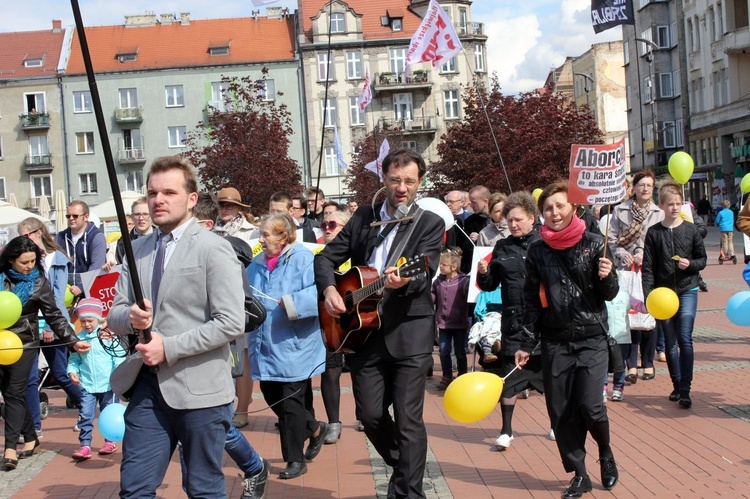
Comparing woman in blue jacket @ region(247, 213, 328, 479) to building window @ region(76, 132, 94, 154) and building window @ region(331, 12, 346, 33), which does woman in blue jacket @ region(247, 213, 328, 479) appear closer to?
building window @ region(331, 12, 346, 33)

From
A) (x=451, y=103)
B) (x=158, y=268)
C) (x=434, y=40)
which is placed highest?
(x=451, y=103)

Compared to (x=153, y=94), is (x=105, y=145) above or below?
below

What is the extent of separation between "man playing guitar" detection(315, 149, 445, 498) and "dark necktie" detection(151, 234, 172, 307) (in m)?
1.32

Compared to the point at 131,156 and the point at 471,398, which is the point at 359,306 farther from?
the point at 131,156

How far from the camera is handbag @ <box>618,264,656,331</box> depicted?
33.0ft

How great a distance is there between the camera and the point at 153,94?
66.1m

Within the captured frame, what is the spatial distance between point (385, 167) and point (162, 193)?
1.64 m

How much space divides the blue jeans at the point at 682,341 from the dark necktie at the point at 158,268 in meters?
5.82

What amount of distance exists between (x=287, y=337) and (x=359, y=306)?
1793mm

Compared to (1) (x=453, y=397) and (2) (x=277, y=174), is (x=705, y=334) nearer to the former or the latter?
(1) (x=453, y=397)

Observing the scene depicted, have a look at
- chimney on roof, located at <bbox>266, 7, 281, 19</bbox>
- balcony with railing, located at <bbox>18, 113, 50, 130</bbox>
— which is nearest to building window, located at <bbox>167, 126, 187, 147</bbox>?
balcony with railing, located at <bbox>18, 113, 50, 130</bbox>

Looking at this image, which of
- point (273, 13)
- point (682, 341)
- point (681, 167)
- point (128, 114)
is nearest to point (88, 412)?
point (682, 341)

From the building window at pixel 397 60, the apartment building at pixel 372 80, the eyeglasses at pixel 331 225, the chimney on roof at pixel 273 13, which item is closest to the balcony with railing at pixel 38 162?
the apartment building at pixel 372 80

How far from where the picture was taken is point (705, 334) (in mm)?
13508
